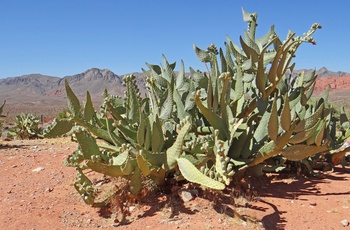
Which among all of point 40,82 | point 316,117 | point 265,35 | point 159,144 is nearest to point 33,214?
point 159,144

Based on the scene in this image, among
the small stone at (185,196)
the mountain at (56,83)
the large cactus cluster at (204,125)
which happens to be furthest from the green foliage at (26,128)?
the mountain at (56,83)

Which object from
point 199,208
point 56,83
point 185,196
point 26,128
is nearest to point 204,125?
point 185,196

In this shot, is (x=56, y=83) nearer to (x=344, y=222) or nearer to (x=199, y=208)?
(x=199, y=208)

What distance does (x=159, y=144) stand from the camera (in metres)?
3.24

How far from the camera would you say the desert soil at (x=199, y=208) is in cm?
294

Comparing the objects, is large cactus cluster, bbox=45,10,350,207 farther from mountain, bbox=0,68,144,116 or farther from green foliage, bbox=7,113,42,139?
mountain, bbox=0,68,144,116

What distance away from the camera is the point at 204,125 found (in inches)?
146

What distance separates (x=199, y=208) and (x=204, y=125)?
0.88 metres

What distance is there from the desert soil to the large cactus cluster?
0.69ft

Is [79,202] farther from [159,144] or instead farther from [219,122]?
[219,122]

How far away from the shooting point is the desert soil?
2936 mm

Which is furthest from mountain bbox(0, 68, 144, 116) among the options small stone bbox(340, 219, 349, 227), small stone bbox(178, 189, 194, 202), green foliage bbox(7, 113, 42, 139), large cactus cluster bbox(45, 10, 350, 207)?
small stone bbox(340, 219, 349, 227)

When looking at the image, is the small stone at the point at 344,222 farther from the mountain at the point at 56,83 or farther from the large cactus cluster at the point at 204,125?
the mountain at the point at 56,83

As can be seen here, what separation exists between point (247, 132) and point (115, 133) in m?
1.25
